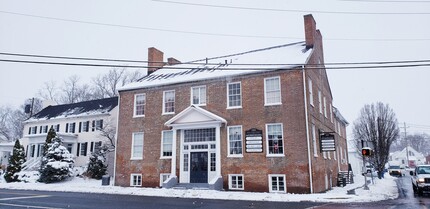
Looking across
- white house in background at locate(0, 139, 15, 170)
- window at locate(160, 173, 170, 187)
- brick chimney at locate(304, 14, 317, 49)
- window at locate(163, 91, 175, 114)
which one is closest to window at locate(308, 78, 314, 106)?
brick chimney at locate(304, 14, 317, 49)

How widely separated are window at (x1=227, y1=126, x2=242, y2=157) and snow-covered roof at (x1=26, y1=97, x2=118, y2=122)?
68.2ft

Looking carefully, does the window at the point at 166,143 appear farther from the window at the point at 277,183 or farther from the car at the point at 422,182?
the car at the point at 422,182

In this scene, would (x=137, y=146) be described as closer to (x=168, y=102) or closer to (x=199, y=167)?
(x=168, y=102)

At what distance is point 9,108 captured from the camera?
88938 millimetres

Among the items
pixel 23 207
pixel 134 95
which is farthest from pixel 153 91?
pixel 23 207

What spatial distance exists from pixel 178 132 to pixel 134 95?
558 cm

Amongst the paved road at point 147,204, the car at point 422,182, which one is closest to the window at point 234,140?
the paved road at point 147,204

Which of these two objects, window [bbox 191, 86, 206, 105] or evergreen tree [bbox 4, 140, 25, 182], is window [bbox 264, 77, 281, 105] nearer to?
window [bbox 191, 86, 206, 105]

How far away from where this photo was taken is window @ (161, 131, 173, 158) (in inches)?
953

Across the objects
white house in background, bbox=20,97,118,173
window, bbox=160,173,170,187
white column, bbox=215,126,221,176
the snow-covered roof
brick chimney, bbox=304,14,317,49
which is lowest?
window, bbox=160,173,170,187

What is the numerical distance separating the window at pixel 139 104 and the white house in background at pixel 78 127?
11.0 meters

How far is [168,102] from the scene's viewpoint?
2522 centimetres

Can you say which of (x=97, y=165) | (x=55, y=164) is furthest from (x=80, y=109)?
(x=55, y=164)

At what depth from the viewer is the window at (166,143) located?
24203 mm
